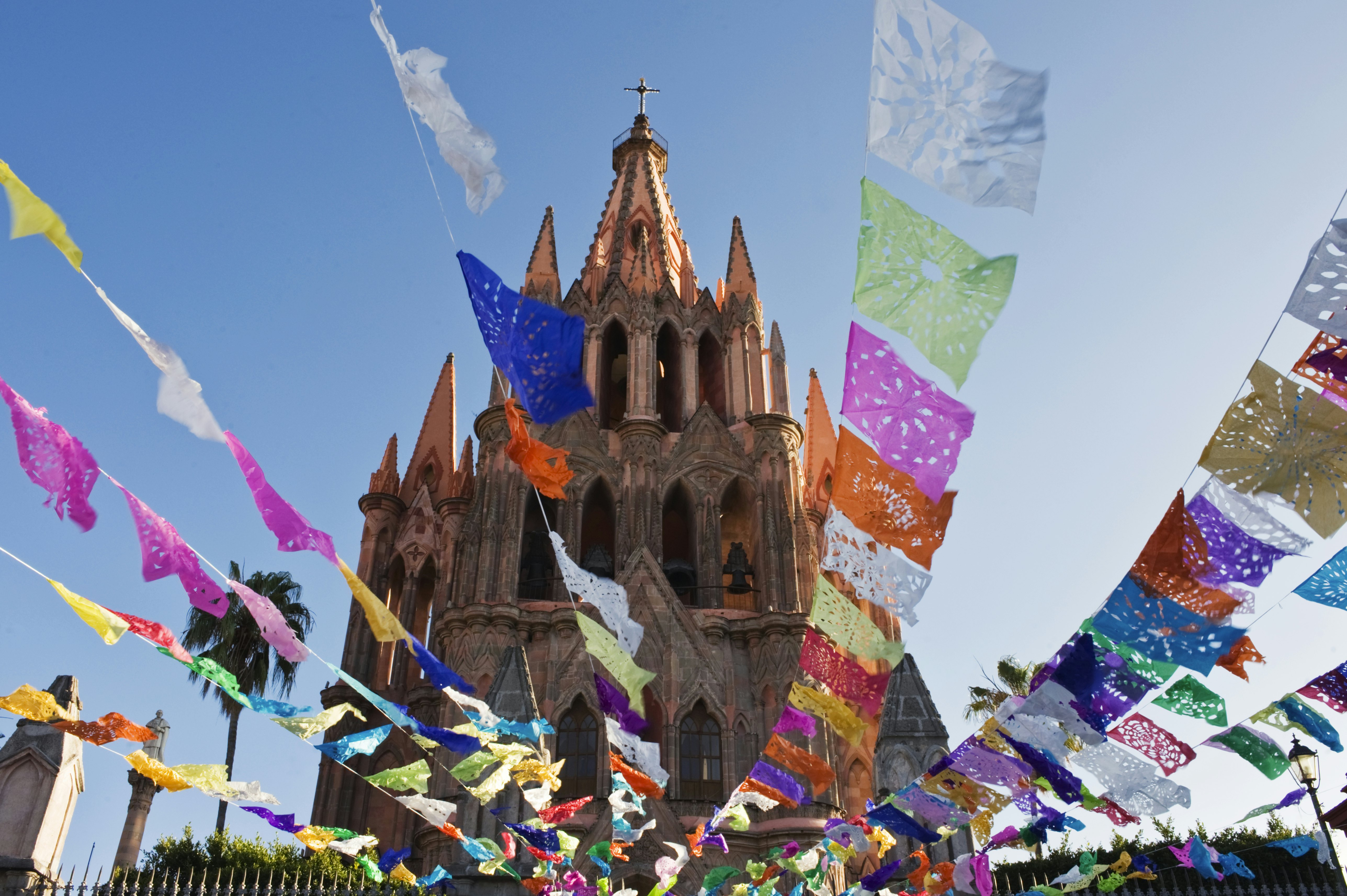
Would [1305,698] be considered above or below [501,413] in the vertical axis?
below

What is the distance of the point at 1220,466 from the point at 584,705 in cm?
1554

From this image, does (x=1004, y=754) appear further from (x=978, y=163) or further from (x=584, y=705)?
(x=584, y=705)

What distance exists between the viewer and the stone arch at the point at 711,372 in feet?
98.8

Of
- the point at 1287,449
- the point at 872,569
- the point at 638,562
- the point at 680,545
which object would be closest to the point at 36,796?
the point at 872,569

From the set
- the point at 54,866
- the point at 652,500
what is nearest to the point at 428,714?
the point at 652,500

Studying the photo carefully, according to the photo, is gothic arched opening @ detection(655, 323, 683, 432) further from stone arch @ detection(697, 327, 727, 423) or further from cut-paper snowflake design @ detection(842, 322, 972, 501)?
cut-paper snowflake design @ detection(842, 322, 972, 501)

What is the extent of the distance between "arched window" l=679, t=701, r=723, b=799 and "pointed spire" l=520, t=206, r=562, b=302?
13.1 meters

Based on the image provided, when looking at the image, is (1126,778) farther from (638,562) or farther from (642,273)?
(642,273)

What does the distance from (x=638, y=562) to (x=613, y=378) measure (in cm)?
1038

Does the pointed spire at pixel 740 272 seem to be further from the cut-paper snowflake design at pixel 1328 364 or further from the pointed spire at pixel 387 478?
the cut-paper snowflake design at pixel 1328 364

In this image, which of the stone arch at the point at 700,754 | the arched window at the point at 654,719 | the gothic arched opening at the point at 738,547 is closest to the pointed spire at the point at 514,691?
the arched window at the point at 654,719

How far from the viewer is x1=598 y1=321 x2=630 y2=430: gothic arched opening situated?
30.1 m

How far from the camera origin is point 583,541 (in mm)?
29188

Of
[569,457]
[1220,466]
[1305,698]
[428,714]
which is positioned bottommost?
[1305,698]
